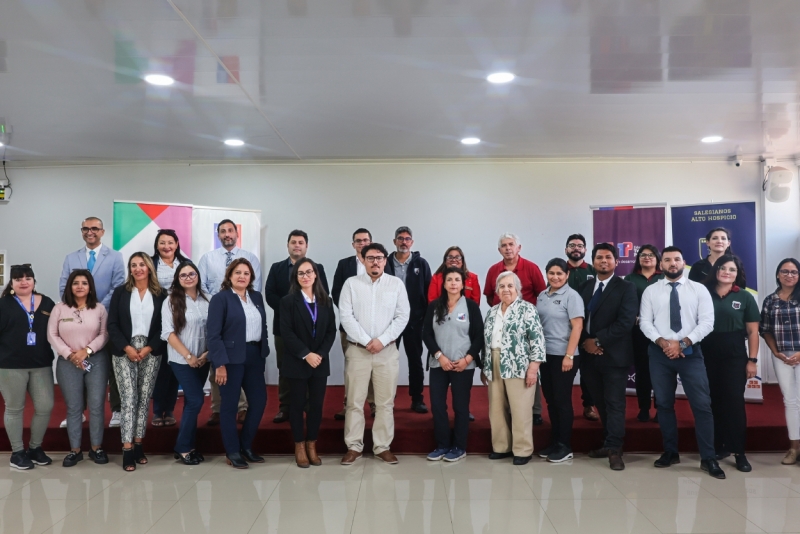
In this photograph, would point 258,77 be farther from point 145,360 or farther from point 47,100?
point 145,360

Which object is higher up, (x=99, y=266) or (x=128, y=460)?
(x=99, y=266)

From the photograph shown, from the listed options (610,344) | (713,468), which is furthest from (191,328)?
(713,468)

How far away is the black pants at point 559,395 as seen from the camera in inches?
180

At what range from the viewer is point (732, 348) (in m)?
4.40

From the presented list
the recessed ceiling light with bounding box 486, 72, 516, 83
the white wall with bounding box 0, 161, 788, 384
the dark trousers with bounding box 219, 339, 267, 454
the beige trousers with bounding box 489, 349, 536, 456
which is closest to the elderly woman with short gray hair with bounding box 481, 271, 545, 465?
the beige trousers with bounding box 489, 349, 536, 456

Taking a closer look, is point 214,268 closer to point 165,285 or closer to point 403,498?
point 165,285

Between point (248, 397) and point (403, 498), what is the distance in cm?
145

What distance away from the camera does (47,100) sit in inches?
190

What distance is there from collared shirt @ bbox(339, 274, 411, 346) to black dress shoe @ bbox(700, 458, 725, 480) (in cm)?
241

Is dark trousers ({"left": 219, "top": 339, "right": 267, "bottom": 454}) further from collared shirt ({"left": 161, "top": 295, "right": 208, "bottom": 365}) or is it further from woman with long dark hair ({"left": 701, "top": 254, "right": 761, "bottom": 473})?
woman with long dark hair ({"left": 701, "top": 254, "right": 761, "bottom": 473})

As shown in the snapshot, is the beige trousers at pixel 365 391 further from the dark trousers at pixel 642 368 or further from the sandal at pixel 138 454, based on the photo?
the dark trousers at pixel 642 368

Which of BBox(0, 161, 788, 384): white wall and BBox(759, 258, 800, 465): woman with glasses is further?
BBox(0, 161, 788, 384): white wall

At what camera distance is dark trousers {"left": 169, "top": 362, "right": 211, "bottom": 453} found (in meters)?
4.51

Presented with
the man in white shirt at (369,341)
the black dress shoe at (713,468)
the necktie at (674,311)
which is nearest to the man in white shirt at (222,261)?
the man in white shirt at (369,341)
